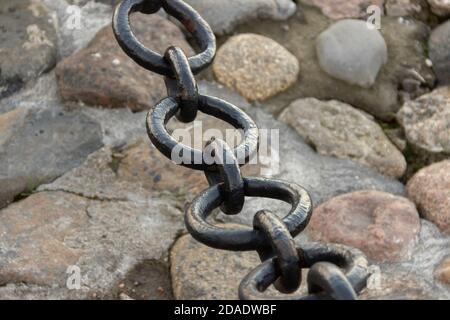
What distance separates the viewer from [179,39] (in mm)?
1795

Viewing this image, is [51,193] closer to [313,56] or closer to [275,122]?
[275,122]

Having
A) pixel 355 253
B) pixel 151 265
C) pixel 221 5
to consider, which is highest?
pixel 355 253

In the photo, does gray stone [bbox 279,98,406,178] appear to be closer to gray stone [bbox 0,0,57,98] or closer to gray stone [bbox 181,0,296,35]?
gray stone [bbox 181,0,296,35]

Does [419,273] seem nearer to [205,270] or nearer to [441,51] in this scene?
[205,270]

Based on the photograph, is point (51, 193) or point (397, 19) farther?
point (397, 19)

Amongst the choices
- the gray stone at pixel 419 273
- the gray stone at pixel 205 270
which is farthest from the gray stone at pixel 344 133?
the gray stone at pixel 205 270

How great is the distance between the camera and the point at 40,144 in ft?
5.26

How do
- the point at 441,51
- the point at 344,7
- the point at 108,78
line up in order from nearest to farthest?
the point at 108,78 → the point at 441,51 → the point at 344,7

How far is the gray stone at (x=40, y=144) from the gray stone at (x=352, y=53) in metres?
0.53

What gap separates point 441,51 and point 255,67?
0.43 metres

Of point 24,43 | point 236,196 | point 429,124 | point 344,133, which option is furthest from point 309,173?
point 24,43
